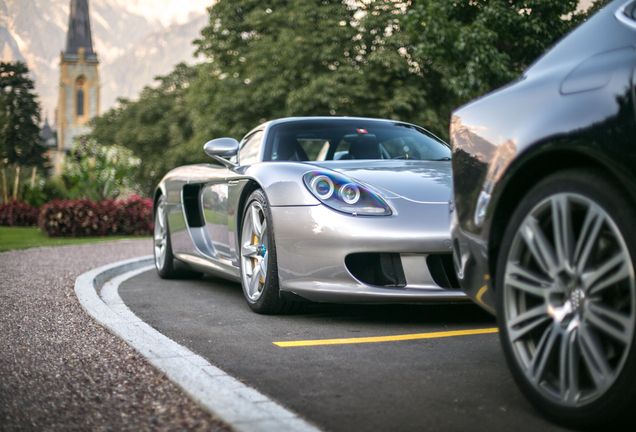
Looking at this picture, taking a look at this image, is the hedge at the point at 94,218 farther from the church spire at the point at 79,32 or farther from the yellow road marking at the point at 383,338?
the church spire at the point at 79,32

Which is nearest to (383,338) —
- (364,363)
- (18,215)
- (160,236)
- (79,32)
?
(364,363)

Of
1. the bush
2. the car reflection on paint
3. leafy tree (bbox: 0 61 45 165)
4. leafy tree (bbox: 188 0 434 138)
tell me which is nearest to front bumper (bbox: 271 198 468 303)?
the car reflection on paint

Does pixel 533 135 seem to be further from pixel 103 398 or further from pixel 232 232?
pixel 232 232

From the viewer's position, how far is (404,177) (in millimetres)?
4016

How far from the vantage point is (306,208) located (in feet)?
12.6

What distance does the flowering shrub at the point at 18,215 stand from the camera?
63.4 ft

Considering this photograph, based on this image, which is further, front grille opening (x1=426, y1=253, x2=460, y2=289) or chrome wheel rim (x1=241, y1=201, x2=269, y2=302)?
chrome wheel rim (x1=241, y1=201, x2=269, y2=302)

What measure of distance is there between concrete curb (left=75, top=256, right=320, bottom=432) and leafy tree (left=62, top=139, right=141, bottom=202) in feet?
39.3

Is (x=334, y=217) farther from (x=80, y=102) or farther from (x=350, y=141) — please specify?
(x=80, y=102)

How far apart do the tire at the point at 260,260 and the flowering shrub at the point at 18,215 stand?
1685 centimetres

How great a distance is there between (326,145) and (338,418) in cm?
338

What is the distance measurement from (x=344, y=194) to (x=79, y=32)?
113 metres

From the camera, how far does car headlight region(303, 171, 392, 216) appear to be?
3711 mm

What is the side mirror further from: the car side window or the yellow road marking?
the yellow road marking
